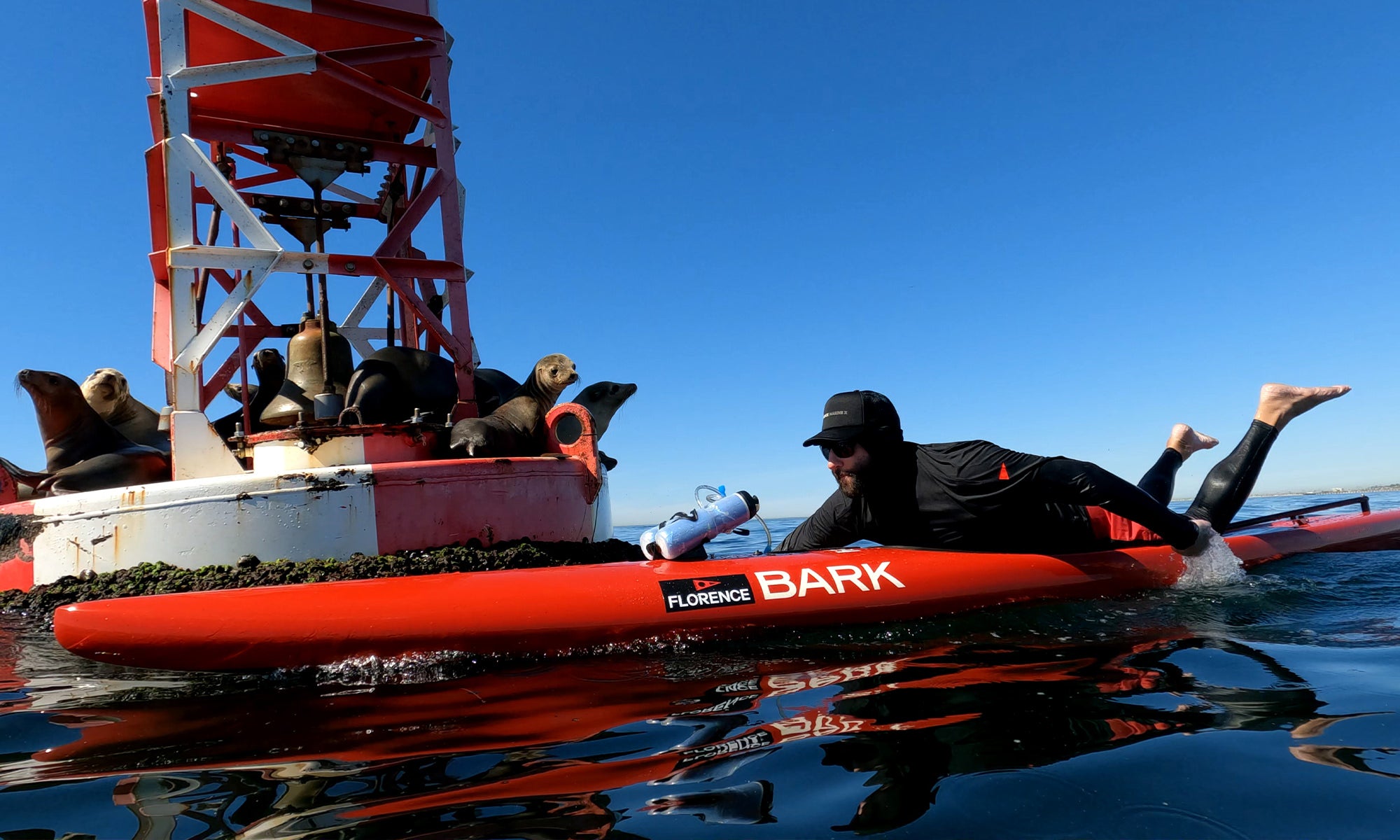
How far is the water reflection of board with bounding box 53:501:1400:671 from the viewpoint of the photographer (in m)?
3.55

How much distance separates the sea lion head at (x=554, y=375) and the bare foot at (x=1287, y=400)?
5961mm

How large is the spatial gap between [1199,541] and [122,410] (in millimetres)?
10583

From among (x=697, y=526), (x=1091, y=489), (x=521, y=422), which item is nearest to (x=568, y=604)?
(x=697, y=526)

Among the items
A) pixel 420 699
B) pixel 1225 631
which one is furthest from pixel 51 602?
pixel 1225 631

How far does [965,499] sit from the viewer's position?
460 centimetres

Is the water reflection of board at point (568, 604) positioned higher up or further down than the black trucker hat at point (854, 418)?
further down

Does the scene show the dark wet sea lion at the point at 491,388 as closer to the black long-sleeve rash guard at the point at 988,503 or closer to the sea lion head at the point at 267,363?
the sea lion head at the point at 267,363

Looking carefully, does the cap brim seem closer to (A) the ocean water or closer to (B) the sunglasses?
(B) the sunglasses

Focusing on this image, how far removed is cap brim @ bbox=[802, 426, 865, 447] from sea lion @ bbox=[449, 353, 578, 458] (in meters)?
3.05

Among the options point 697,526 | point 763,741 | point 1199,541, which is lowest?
point 763,741

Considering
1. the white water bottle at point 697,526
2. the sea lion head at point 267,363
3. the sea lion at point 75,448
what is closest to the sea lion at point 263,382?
the sea lion head at point 267,363

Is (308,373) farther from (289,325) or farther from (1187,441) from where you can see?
(1187,441)

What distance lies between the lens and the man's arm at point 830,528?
506cm

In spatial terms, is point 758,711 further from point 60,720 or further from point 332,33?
point 332,33
